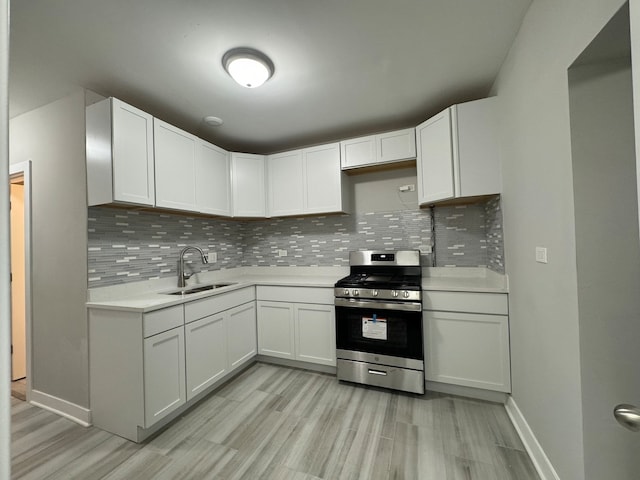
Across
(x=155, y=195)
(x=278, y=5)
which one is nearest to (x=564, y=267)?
(x=278, y=5)

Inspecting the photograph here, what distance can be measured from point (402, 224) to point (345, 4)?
197cm

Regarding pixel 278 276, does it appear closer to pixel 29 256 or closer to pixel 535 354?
pixel 29 256

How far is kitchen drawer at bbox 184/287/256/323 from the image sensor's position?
2150 mm

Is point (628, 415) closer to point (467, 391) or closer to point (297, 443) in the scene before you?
point (297, 443)

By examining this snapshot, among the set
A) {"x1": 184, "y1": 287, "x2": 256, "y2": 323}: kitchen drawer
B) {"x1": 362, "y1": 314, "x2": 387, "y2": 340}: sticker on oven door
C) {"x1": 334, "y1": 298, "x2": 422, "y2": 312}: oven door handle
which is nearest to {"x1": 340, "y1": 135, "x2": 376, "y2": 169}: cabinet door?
{"x1": 334, "y1": 298, "x2": 422, "y2": 312}: oven door handle

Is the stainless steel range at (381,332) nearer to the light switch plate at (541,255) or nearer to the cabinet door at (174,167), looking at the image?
the light switch plate at (541,255)

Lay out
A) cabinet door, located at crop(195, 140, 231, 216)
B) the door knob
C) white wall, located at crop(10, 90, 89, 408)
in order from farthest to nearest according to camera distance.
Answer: cabinet door, located at crop(195, 140, 231, 216) < white wall, located at crop(10, 90, 89, 408) < the door knob

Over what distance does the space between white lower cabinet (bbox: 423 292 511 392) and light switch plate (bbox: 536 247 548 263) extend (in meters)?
0.66

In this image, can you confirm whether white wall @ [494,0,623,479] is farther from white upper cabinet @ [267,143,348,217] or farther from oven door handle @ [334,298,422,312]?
white upper cabinet @ [267,143,348,217]

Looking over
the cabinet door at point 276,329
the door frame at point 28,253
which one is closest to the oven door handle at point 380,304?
the cabinet door at point 276,329

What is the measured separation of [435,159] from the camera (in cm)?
240

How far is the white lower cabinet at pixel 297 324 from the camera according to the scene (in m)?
2.63

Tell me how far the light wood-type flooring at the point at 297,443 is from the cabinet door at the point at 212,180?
67.3 inches

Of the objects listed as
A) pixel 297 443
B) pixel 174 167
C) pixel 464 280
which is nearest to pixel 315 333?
pixel 297 443
